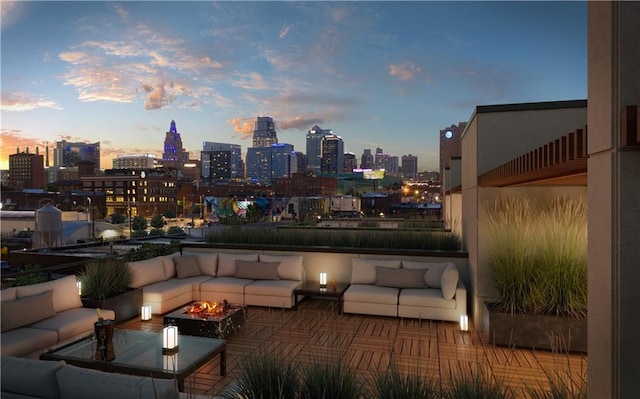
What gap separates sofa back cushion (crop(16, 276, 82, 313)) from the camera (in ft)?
14.5

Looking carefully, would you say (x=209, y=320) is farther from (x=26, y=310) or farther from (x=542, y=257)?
(x=542, y=257)

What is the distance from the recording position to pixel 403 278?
591cm

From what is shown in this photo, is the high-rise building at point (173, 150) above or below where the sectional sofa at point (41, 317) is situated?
above

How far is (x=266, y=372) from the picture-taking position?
7.14 feet

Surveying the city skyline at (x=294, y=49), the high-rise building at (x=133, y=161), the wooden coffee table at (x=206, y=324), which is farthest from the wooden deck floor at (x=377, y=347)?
the high-rise building at (x=133, y=161)

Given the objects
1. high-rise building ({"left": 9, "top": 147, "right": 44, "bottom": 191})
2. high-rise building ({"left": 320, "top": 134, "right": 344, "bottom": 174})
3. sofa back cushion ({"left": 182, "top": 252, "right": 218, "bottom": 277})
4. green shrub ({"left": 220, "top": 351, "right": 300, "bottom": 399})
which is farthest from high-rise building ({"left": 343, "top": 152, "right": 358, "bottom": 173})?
green shrub ({"left": 220, "top": 351, "right": 300, "bottom": 399})

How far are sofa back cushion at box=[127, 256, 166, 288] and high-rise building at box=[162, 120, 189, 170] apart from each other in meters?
154

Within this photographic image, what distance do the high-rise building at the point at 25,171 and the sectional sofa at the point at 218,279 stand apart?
70538 millimetres

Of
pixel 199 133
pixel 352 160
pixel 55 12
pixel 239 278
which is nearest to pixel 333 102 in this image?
pixel 55 12

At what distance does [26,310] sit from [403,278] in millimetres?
4798

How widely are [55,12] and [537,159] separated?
423 inches

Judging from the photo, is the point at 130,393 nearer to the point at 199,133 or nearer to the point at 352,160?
the point at 352,160

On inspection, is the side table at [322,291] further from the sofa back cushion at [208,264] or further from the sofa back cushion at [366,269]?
the sofa back cushion at [208,264]

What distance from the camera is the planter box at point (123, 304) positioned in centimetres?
513
